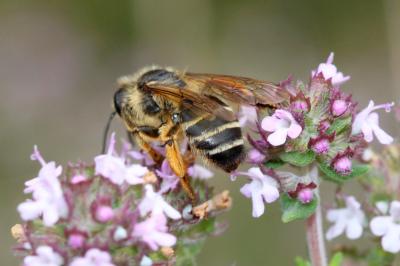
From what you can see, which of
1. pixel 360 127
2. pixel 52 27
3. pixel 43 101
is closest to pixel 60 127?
pixel 43 101

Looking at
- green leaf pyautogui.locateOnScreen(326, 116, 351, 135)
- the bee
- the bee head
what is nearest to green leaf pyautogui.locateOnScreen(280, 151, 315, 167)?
green leaf pyautogui.locateOnScreen(326, 116, 351, 135)

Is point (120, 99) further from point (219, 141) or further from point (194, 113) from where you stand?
point (219, 141)

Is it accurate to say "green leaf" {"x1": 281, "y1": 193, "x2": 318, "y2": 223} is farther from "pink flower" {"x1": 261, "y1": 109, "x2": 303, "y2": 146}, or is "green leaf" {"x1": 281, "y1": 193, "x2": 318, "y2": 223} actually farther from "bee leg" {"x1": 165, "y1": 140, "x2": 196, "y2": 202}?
"bee leg" {"x1": 165, "y1": 140, "x2": 196, "y2": 202}

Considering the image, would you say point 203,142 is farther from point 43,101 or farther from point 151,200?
point 43,101

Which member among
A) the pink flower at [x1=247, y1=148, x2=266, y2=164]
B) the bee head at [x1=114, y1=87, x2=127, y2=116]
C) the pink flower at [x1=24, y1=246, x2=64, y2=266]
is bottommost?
the pink flower at [x1=24, y1=246, x2=64, y2=266]

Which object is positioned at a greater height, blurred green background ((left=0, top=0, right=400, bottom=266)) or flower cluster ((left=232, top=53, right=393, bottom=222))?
blurred green background ((left=0, top=0, right=400, bottom=266))

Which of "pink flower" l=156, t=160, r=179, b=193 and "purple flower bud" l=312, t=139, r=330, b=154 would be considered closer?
"purple flower bud" l=312, t=139, r=330, b=154

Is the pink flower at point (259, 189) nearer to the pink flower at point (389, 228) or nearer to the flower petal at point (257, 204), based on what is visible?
the flower petal at point (257, 204)
